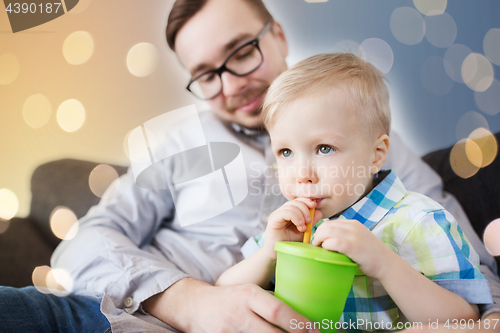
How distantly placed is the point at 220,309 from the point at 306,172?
0.33 m

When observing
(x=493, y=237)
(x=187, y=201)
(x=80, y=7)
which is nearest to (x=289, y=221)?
(x=187, y=201)

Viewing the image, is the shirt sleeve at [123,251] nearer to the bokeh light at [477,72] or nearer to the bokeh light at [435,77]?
the bokeh light at [435,77]

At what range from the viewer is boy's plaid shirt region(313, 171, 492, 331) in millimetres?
632

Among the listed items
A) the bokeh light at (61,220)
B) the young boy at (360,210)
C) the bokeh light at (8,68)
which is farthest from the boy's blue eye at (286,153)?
the bokeh light at (8,68)

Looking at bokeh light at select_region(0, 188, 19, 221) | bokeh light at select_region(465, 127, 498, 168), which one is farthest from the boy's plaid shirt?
bokeh light at select_region(0, 188, 19, 221)

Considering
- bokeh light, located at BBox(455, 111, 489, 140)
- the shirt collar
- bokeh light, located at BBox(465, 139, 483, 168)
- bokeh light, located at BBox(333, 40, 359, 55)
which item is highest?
bokeh light, located at BBox(333, 40, 359, 55)

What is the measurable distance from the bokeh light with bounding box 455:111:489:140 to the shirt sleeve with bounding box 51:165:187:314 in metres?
0.96

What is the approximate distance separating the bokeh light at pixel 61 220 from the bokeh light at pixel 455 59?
130 cm

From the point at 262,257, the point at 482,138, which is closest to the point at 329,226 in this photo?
the point at 262,257

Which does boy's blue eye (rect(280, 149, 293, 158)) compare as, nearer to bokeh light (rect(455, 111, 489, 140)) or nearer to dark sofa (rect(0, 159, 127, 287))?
dark sofa (rect(0, 159, 127, 287))

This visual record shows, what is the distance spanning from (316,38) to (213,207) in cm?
61

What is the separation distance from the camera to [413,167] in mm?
1071

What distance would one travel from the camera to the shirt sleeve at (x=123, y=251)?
2.71 ft

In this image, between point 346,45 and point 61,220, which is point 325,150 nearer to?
point 346,45
